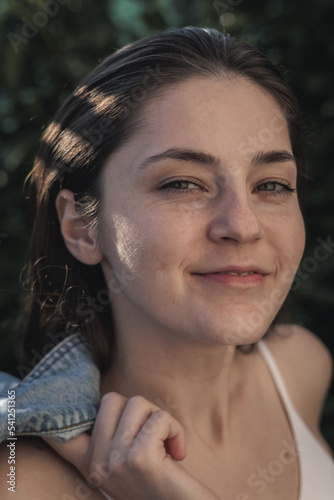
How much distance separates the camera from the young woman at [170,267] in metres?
1.45

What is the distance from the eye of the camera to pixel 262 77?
5.55 ft

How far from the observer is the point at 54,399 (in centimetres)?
149

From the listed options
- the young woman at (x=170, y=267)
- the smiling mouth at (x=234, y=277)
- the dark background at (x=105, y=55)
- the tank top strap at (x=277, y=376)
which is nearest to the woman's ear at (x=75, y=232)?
the young woman at (x=170, y=267)

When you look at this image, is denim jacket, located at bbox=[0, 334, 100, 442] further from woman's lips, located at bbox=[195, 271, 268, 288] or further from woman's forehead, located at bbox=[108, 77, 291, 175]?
woman's forehead, located at bbox=[108, 77, 291, 175]

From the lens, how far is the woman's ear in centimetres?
169

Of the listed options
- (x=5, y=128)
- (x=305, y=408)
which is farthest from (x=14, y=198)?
(x=305, y=408)

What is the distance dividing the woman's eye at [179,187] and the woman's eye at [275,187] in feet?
0.72

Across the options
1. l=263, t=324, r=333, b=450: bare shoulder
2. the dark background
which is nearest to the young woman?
l=263, t=324, r=333, b=450: bare shoulder

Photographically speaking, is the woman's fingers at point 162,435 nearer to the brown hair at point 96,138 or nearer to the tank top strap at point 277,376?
the brown hair at point 96,138

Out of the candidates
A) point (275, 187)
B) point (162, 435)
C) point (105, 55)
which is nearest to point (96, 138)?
point (275, 187)

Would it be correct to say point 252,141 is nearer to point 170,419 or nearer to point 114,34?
point 170,419

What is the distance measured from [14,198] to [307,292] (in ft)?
4.63

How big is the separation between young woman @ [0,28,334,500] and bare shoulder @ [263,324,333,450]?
0.61 ft

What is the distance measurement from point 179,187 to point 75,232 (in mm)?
406
